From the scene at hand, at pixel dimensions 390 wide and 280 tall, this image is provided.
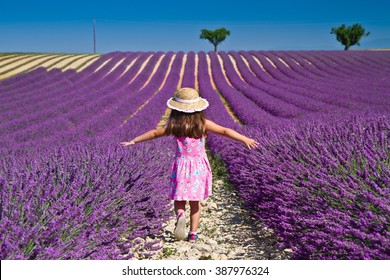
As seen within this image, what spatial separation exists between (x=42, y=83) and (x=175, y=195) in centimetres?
1643

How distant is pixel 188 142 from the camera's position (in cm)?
292

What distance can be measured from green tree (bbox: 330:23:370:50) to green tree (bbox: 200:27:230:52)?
41.9 ft

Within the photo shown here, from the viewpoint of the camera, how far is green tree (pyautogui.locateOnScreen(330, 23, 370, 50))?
4406 centimetres

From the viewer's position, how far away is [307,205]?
2480 mm

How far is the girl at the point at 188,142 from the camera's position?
2.82 meters

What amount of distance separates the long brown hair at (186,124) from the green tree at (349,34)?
4607 cm

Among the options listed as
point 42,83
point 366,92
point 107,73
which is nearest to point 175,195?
point 366,92

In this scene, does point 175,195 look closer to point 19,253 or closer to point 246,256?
point 246,256

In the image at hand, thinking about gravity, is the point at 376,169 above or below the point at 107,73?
below

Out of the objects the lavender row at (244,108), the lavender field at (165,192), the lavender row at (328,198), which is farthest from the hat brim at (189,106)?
the lavender row at (244,108)

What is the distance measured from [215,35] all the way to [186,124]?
151 ft

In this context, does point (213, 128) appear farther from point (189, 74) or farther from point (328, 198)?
point (189, 74)

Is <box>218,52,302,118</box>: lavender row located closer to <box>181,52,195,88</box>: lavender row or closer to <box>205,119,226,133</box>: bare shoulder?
<box>181,52,195,88</box>: lavender row
